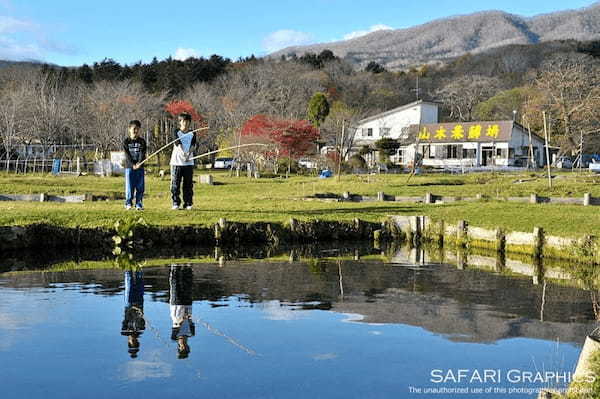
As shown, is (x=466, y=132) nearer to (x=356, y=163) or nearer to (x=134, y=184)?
(x=356, y=163)

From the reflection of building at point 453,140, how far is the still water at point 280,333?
4931cm

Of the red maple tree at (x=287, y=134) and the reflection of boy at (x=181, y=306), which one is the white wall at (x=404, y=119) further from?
the reflection of boy at (x=181, y=306)

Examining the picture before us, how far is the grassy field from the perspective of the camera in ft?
55.4

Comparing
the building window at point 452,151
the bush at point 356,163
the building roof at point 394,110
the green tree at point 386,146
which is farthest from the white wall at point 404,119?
the bush at point 356,163

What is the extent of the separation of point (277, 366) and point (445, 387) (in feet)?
5.59

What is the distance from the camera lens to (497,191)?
→ 3038cm

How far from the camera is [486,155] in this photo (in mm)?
64750

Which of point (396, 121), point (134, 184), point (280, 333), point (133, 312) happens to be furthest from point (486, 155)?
point (280, 333)

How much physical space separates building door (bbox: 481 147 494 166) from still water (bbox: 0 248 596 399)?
52633 millimetres

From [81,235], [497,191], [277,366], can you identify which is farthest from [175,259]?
[497,191]

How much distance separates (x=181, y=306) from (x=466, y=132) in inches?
2255

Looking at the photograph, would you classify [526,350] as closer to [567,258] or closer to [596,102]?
[567,258]

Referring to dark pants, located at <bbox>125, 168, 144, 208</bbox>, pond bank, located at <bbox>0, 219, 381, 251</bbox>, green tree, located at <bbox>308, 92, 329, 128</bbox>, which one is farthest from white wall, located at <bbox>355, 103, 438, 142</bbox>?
dark pants, located at <bbox>125, 168, 144, 208</bbox>

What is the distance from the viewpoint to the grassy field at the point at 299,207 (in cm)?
1688
